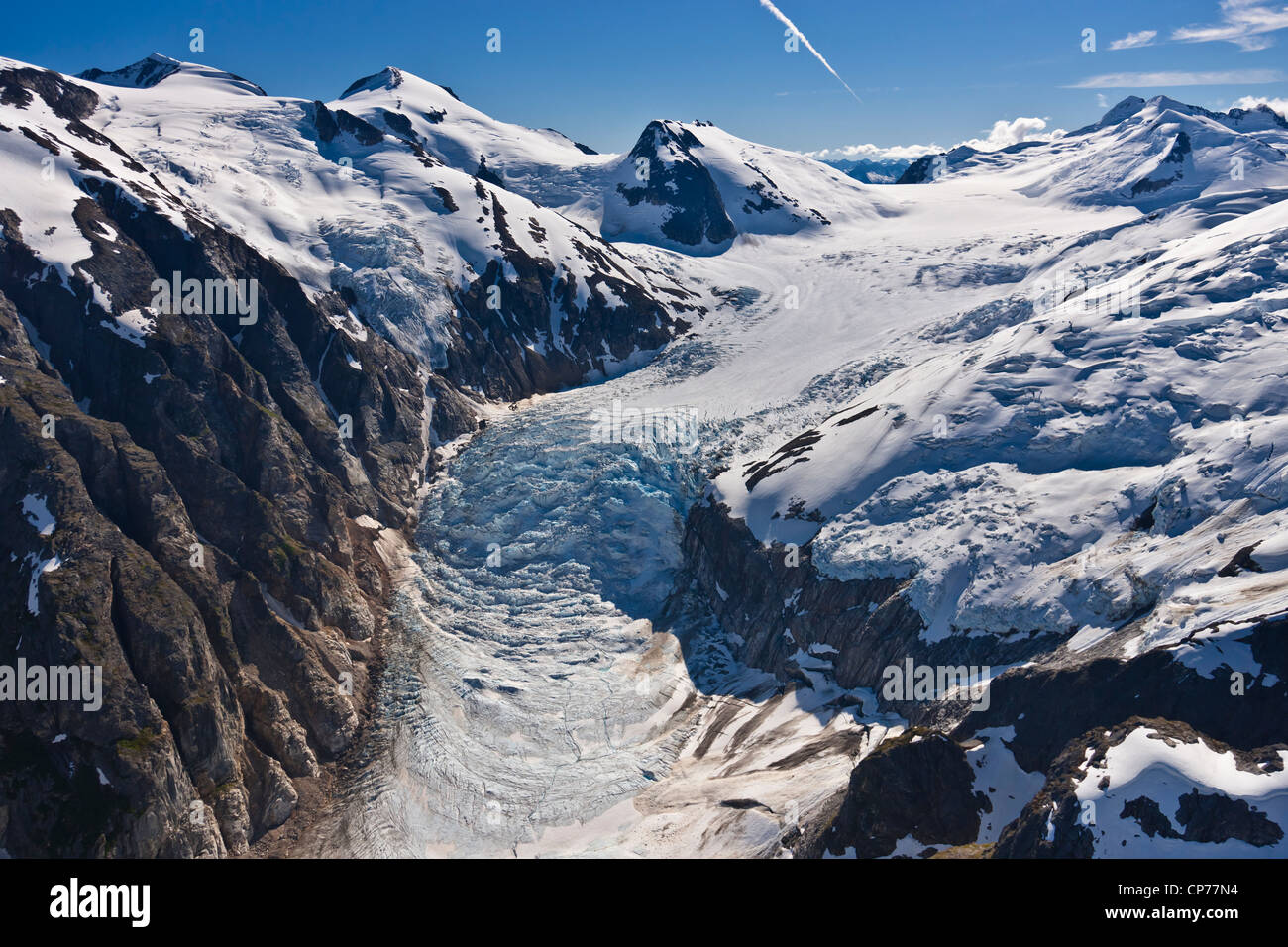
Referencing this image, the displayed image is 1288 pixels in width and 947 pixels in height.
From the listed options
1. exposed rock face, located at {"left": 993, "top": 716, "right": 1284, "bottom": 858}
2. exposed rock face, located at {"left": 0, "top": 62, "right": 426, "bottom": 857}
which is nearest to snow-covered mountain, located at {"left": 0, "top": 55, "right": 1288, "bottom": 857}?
exposed rock face, located at {"left": 993, "top": 716, "right": 1284, "bottom": 858}

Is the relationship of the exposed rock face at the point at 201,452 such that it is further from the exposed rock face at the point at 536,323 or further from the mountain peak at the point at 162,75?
the mountain peak at the point at 162,75

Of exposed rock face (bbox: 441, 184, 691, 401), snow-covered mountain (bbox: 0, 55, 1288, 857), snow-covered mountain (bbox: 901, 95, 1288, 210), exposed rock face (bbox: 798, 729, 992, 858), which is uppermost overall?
snow-covered mountain (bbox: 901, 95, 1288, 210)

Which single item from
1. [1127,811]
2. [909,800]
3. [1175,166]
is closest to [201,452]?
[909,800]

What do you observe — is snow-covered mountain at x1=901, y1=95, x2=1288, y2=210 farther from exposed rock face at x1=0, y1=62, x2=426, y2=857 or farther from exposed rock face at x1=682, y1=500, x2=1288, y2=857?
exposed rock face at x1=0, y1=62, x2=426, y2=857

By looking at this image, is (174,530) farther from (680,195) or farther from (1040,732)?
(680,195)

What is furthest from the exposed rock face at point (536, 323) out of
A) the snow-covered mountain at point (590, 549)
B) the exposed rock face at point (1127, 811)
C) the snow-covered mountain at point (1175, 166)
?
the snow-covered mountain at point (1175, 166)

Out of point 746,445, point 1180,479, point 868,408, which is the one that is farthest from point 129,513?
point 1180,479
